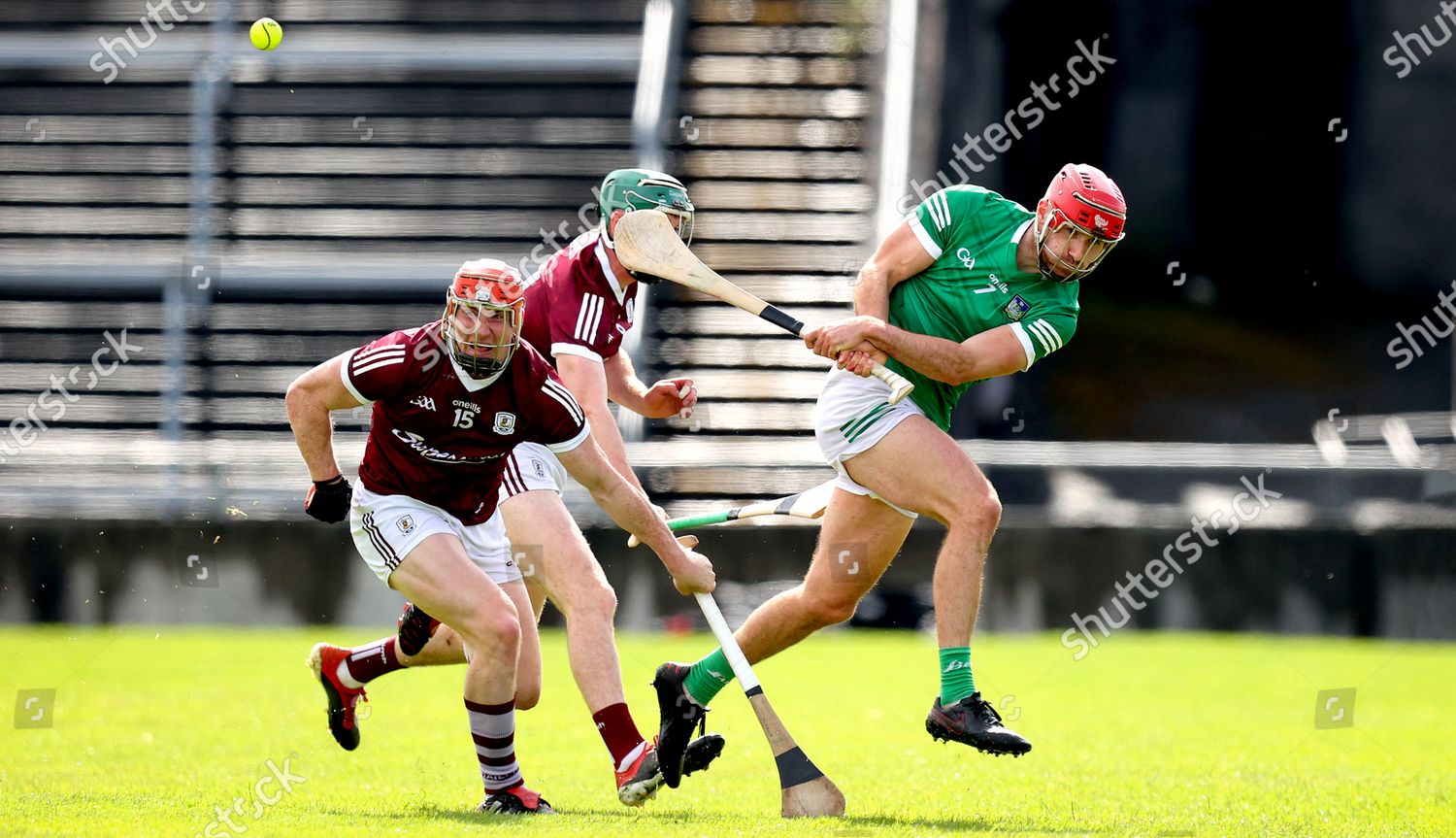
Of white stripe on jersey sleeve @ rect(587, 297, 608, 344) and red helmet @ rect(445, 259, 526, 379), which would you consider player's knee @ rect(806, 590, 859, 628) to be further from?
red helmet @ rect(445, 259, 526, 379)

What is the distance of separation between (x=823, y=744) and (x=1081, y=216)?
2.79 m

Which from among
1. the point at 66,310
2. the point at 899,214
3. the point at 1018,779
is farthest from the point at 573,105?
the point at 1018,779

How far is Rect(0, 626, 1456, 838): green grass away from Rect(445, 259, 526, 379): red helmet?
1391 mm

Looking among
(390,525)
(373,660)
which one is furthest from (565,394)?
(373,660)

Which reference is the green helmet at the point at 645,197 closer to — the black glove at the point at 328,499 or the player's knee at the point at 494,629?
the black glove at the point at 328,499

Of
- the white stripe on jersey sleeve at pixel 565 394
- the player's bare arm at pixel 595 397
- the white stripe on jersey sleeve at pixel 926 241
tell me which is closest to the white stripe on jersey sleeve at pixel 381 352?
the white stripe on jersey sleeve at pixel 565 394

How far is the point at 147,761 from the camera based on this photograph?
6848mm

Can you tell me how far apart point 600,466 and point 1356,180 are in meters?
20.8

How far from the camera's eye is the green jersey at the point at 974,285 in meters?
6.03

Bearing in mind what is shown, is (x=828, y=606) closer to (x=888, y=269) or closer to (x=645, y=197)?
(x=888, y=269)

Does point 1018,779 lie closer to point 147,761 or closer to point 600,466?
point 600,466

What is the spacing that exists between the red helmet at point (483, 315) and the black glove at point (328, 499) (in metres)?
0.67

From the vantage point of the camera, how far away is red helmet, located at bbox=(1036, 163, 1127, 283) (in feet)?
19.0

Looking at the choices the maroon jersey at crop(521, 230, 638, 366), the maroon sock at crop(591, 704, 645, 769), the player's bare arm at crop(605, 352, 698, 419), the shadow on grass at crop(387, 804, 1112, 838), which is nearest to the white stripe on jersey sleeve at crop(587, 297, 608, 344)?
the maroon jersey at crop(521, 230, 638, 366)
